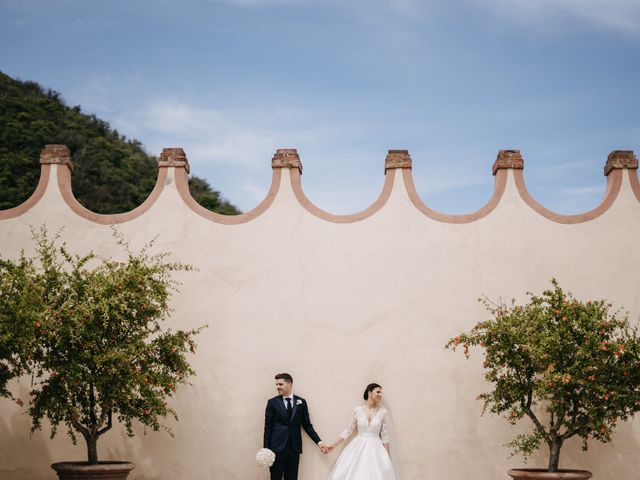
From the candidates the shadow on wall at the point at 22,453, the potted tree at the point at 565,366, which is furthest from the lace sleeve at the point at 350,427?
the shadow on wall at the point at 22,453

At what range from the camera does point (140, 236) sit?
12.6 metres

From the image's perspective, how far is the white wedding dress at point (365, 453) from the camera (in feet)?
35.2

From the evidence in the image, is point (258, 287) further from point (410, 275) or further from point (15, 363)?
point (15, 363)

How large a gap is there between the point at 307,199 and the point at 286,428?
359 cm

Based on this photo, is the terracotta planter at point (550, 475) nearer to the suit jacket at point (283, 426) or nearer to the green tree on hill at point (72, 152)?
the suit jacket at point (283, 426)

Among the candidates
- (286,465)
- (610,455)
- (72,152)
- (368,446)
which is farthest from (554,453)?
(72,152)

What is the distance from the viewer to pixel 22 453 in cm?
1188

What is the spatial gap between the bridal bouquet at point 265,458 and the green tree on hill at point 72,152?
50.6 ft

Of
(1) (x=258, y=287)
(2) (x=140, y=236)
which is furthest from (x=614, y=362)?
(2) (x=140, y=236)

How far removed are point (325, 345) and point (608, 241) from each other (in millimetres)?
4608

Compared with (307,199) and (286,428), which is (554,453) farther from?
(307,199)

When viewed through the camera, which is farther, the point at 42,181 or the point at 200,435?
the point at 42,181

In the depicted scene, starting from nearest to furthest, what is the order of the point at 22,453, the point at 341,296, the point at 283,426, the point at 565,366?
the point at 565,366
the point at 283,426
the point at 22,453
the point at 341,296

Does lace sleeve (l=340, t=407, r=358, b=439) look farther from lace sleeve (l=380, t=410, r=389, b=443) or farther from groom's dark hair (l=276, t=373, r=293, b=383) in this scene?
groom's dark hair (l=276, t=373, r=293, b=383)
